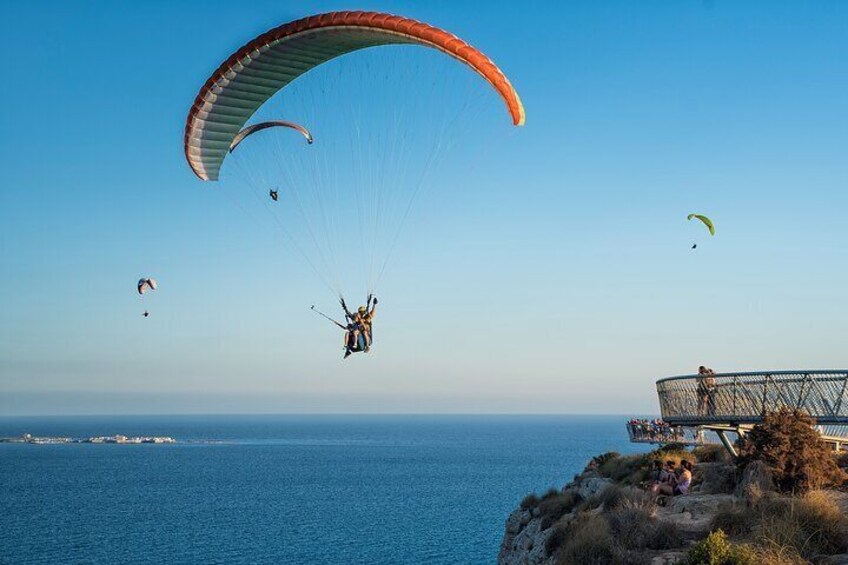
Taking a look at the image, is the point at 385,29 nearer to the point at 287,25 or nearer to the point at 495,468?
the point at 287,25

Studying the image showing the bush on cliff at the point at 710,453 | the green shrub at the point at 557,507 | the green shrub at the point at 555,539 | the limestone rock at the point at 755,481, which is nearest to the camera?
the limestone rock at the point at 755,481

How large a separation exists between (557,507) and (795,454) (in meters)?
8.65

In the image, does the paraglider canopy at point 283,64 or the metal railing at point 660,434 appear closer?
the paraglider canopy at point 283,64

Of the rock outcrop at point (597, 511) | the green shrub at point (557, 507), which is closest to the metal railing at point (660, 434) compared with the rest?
the rock outcrop at point (597, 511)

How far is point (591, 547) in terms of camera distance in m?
14.9

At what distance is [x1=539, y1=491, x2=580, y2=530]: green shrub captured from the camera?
77.1ft

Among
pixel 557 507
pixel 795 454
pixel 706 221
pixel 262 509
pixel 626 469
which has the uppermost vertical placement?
pixel 706 221

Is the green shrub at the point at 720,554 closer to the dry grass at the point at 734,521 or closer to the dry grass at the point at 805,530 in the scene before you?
the dry grass at the point at 805,530

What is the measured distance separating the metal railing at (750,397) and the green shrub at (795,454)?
1.33ft

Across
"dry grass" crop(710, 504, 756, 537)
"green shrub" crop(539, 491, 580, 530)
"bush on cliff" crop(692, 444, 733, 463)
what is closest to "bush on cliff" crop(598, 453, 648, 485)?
"green shrub" crop(539, 491, 580, 530)

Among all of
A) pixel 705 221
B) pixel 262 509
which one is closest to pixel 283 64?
pixel 705 221

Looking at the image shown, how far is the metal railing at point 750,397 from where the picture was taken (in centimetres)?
1666

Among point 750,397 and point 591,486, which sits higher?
point 750,397

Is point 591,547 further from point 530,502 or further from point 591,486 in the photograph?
point 530,502
